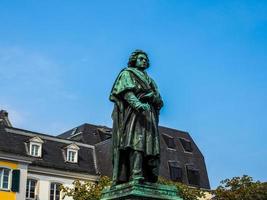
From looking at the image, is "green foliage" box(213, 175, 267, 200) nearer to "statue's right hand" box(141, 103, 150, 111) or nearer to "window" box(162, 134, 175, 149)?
"window" box(162, 134, 175, 149)

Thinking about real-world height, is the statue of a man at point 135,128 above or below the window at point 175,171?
below

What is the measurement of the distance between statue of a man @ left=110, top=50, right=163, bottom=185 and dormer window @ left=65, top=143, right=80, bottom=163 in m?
37.5

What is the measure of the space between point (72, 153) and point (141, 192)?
39.0 m

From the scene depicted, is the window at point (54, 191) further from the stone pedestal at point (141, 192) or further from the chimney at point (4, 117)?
the stone pedestal at point (141, 192)

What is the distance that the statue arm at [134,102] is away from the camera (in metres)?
8.62

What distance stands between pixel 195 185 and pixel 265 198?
18919mm

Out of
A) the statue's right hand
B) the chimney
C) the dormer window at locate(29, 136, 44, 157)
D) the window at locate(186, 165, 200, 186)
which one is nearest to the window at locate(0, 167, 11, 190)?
the dormer window at locate(29, 136, 44, 157)

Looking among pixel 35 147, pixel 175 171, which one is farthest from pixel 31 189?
pixel 175 171

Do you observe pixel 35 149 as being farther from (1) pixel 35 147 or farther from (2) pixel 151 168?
(2) pixel 151 168

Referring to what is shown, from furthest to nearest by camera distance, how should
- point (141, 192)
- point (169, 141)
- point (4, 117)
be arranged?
1. point (169, 141)
2. point (4, 117)
3. point (141, 192)

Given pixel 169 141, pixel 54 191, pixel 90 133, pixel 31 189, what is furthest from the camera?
pixel 169 141

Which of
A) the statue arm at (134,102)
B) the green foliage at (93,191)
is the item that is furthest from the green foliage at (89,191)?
the statue arm at (134,102)

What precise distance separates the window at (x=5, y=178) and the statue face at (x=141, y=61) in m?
31.7

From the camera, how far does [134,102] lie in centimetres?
868
